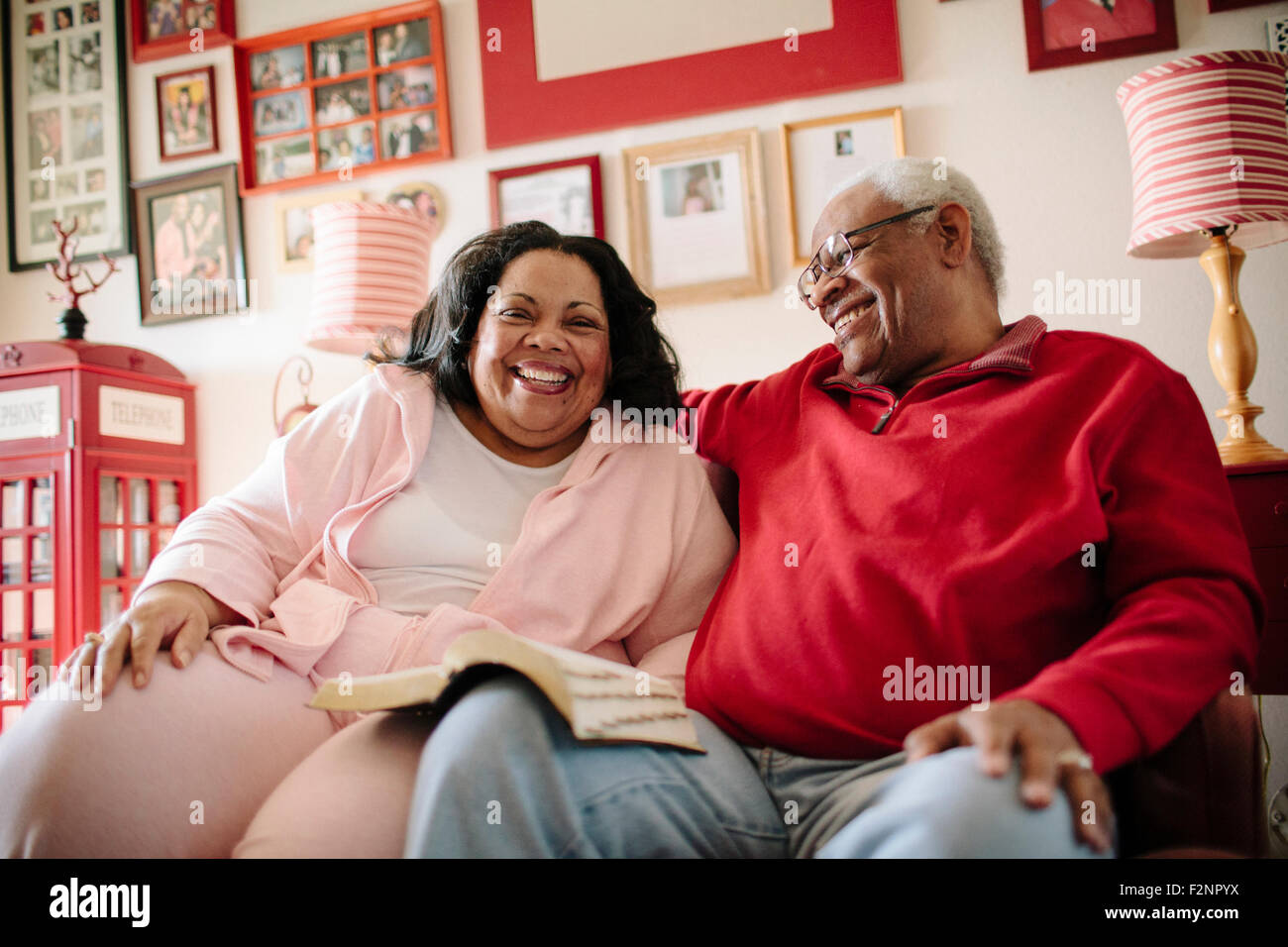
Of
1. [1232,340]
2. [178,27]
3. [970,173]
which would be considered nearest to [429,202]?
[178,27]

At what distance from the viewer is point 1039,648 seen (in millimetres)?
967

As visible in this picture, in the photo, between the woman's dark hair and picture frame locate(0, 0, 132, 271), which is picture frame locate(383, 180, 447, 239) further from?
the woman's dark hair

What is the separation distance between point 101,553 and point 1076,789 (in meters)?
2.42

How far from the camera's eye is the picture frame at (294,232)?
2.62 meters

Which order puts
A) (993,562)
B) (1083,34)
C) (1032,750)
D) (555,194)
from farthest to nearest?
(555,194)
(1083,34)
(993,562)
(1032,750)

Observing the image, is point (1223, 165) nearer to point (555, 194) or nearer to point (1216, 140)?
point (1216, 140)

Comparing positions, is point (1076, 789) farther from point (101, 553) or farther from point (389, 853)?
point (101, 553)

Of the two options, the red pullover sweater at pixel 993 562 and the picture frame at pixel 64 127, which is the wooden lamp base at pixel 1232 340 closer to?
the red pullover sweater at pixel 993 562

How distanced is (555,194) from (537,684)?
1.91 m

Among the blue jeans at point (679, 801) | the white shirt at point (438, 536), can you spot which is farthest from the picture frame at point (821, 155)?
the blue jeans at point (679, 801)

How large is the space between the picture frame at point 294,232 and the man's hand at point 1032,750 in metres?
2.42

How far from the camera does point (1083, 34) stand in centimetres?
208

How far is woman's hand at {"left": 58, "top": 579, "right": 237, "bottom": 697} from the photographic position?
3.09 feet

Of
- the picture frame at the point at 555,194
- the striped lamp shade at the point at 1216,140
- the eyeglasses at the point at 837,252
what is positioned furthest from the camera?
the picture frame at the point at 555,194
